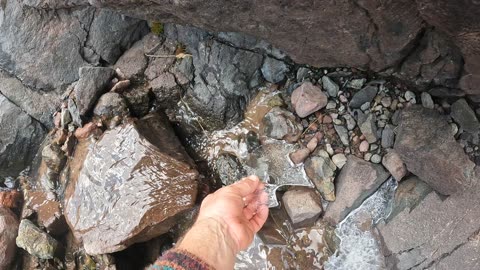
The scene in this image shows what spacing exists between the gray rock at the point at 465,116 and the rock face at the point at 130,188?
89.2 inches

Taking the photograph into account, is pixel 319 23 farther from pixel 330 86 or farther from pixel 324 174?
pixel 324 174

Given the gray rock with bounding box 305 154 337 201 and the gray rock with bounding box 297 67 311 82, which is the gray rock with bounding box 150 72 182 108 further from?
the gray rock with bounding box 305 154 337 201

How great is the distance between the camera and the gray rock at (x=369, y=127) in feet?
12.3

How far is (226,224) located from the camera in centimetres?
320

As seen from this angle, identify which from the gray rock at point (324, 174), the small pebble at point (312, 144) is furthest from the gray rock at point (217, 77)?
the gray rock at point (324, 174)

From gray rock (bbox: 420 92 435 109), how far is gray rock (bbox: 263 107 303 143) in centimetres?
108

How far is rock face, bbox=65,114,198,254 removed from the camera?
4020 millimetres

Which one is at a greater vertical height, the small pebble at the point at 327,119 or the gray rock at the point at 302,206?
the small pebble at the point at 327,119

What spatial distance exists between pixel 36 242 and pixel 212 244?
249cm

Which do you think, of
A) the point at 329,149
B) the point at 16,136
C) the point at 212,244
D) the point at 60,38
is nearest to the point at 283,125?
the point at 329,149

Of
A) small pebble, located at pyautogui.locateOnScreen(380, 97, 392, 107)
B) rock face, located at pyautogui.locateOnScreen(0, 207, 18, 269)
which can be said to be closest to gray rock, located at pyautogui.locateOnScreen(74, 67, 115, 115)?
rock face, located at pyautogui.locateOnScreen(0, 207, 18, 269)

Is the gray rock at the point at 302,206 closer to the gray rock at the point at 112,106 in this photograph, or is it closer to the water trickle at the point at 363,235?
the water trickle at the point at 363,235

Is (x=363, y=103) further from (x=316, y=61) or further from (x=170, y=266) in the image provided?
(x=170, y=266)

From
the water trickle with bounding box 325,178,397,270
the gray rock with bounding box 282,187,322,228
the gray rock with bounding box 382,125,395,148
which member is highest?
the gray rock with bounding box 382,125,395,148
